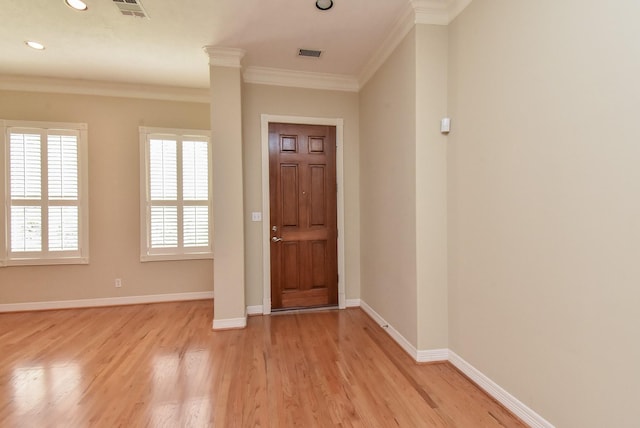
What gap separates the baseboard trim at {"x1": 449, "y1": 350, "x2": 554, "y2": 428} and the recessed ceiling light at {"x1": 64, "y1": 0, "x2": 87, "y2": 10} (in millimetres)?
4171

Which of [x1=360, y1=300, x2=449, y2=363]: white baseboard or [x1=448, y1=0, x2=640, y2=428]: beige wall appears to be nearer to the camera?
[x1=448, y1=0, x2=640, y2=428]: beige wall

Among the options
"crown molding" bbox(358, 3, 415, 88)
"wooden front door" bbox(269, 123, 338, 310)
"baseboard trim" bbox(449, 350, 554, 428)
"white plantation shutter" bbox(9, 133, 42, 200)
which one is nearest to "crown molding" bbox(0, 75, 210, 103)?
"white plantation shutter" bbox(9, 133, 42, 200)

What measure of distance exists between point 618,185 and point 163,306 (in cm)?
456

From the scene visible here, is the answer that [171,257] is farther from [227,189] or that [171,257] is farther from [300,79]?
[300,79]

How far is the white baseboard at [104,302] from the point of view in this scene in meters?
3.77

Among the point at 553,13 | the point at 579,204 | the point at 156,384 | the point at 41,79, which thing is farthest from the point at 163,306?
the point at 553,13

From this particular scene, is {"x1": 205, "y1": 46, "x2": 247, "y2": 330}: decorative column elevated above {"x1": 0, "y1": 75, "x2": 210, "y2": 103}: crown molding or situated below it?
below

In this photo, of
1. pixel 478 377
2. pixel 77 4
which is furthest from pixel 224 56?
pixel 478 377

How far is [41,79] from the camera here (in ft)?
12.3

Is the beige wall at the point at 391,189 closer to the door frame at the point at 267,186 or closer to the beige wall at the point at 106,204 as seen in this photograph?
the door frame at the point at 267,186

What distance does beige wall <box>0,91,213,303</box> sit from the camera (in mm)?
3789

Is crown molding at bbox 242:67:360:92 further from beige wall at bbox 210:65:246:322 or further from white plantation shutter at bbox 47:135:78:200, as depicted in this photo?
white plantation shutter at bbox 47:135:78:200

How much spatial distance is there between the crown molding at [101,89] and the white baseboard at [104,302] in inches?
108

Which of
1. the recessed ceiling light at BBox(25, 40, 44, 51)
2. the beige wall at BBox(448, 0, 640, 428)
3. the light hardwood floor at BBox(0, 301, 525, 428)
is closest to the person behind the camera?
the beige wall at BBox(448, 0, 640, 428)
